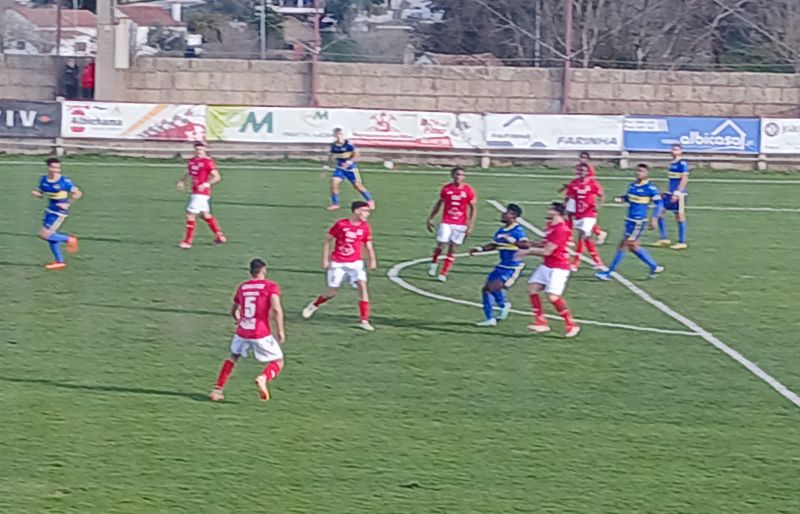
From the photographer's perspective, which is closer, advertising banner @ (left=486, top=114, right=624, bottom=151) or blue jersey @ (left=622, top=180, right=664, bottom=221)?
blue jersey @ (left=622, top=180, right=664, bottom=221)

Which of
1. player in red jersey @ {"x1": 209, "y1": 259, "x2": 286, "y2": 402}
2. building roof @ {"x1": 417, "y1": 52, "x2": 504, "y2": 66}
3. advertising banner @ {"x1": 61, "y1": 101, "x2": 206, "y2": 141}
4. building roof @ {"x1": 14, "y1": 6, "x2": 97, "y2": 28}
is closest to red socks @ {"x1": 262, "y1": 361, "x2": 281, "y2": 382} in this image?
player in red jersey @ {"x1": 209, "y1": 259, "x2": 286, "y2": 402}

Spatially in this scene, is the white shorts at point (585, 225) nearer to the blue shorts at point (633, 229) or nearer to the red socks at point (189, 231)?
the blue shorts at point (633, 229)

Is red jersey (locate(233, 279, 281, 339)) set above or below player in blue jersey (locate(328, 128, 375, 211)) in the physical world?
below

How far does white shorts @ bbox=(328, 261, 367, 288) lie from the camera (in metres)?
16.9

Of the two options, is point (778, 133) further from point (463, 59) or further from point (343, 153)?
point (463, 59)

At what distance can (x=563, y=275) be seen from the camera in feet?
55.7

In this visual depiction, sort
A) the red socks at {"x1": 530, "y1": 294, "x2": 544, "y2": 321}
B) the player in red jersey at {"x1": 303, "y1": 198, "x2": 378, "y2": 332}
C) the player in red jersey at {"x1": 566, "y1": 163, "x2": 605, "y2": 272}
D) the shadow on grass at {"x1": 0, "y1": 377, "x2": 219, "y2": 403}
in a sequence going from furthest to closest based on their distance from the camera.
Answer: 1. the player in red jersey at {"x1": 566, "y1": 163, "x2": 605, "y2": 272}
2. the red socks at {"x1": 530, "y1": 294, "x2": 544, "y2": 321}
3. the player in red jersey at {"x1": 303, "y1": 198, "x2": 378, "y2": 332}
4. the shadow on grass at {"x1": 0, "y1": 377, "x2": 219, "y2": 403}

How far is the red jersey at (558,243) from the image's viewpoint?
1688 centimetres

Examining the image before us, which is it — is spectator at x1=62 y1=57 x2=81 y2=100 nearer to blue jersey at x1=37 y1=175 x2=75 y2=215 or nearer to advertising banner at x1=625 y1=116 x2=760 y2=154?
advertising banner at x1=625 y1=116 x2=760 y2=154

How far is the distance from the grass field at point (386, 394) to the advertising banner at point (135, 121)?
534 inches

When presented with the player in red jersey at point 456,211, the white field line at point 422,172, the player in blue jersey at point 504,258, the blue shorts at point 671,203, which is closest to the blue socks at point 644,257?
the player in red jersey at point 456,211

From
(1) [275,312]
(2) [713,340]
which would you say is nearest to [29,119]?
(2) [713,340]

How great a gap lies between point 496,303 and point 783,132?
76.3ft

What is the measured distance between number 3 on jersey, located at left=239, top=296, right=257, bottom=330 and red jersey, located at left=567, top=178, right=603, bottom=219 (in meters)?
10.3
